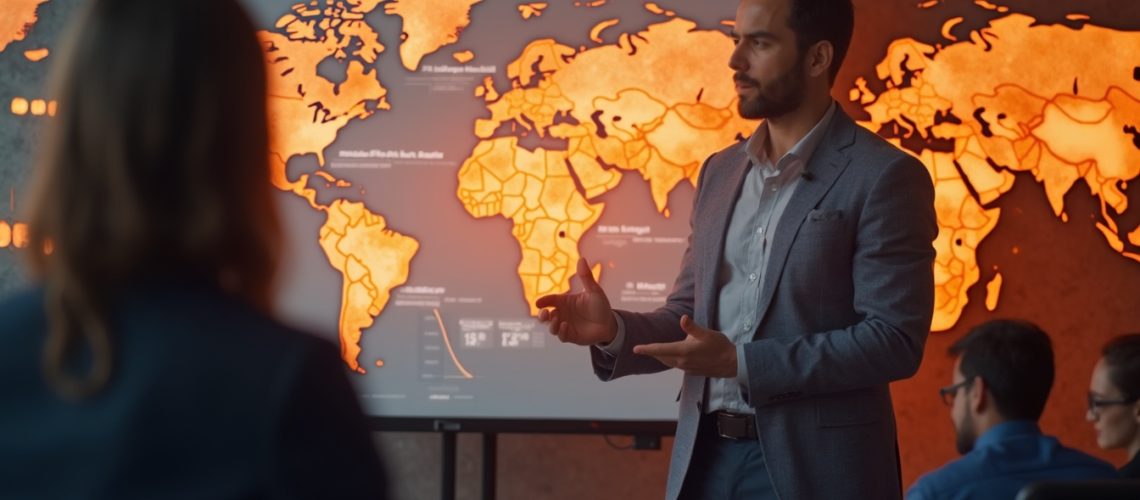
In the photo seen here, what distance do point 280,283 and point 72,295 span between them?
0.49ft

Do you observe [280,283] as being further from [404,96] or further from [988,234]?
[988,234]

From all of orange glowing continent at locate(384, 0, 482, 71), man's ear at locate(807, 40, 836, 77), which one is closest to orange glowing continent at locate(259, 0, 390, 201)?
orange glowing continent at locate(384, 0, 482, 71)

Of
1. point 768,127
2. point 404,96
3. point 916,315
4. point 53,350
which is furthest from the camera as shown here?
point 404,96

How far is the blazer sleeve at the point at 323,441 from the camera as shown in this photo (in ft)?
2.88

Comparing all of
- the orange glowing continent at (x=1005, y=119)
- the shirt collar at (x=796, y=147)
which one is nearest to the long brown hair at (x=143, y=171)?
the shirt collar at (x=796, y=147)

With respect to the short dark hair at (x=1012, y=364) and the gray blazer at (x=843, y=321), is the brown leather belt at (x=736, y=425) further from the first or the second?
the short dark hair at (x=1012, y=364)

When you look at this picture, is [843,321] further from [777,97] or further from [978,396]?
[978,396]

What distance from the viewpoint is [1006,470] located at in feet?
8.11

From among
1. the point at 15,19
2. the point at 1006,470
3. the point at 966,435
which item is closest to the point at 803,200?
the point at 1006,470

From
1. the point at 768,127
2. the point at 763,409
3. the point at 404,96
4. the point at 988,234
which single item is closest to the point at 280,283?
the point at 763,409

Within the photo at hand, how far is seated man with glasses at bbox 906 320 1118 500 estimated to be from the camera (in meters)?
2.44

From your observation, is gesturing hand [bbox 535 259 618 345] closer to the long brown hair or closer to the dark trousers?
the dark trousers

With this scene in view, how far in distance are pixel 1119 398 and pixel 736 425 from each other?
1.21 metres

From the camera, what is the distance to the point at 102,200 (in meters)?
0.91
